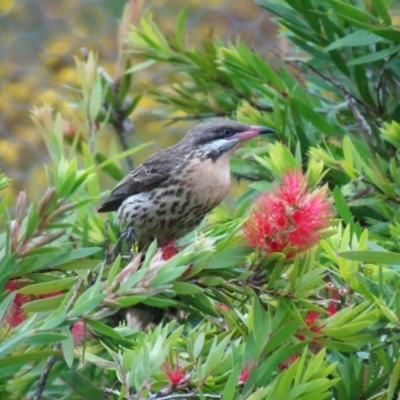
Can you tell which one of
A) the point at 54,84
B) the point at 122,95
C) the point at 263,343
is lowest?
the point at 54,84

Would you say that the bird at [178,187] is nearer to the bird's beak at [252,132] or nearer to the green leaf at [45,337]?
the bird's beak at [252,132]

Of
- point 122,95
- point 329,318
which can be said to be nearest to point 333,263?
point 329,318

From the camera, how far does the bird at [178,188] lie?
7.17 feet

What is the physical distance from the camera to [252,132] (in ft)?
6.25

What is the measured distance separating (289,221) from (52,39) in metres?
4.22

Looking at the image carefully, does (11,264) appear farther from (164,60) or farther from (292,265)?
(164,60)

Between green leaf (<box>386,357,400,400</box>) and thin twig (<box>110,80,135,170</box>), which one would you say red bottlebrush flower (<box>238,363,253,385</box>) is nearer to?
green leaf (<box>386,357,400,400</box>)

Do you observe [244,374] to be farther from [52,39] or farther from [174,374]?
[52,39]

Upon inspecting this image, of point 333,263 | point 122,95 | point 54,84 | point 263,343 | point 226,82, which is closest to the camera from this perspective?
point 263,343

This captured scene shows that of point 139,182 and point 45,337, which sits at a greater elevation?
point 45,337

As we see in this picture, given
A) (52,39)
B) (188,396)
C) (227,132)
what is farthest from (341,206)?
(52,39)

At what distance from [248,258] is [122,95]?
1.18m

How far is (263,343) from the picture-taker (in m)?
0.97

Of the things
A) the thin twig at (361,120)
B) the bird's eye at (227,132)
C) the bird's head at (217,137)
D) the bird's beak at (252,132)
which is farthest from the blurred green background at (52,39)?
the thin twig at (361,120)
